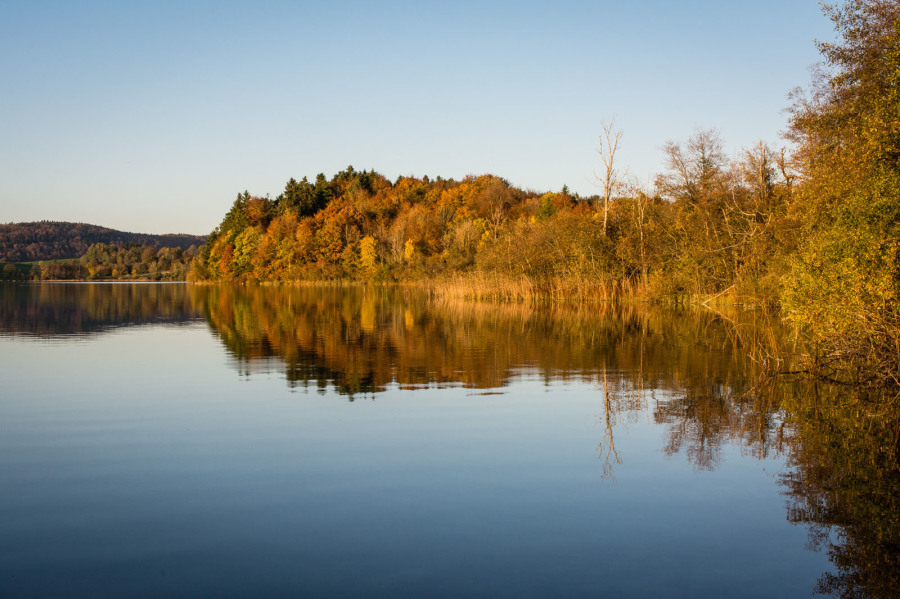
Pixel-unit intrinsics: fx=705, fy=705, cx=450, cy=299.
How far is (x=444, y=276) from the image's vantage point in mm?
51969

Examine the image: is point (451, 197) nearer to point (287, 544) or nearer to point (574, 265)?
point (574, 265)

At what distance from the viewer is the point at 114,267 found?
142375 mm

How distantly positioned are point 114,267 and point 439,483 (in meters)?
151

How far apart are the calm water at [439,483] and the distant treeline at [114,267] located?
130 metres

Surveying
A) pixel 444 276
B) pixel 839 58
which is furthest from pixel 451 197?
pixel 839 58

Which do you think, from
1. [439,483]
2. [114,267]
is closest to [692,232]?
[439,483]

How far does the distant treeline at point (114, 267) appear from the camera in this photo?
447ft

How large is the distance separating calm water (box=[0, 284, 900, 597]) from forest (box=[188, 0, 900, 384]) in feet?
7.00

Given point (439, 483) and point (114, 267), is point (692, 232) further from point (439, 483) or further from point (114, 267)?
point (114, 267)

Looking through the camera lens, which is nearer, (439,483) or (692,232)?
(439,483)

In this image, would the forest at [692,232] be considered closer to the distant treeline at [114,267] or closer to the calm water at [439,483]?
the calm water at [439,483]

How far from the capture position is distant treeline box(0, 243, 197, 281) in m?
136

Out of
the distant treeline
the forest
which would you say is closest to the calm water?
the forest

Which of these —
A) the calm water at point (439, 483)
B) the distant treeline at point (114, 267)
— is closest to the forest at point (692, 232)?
the calm water at point (439, 483)
